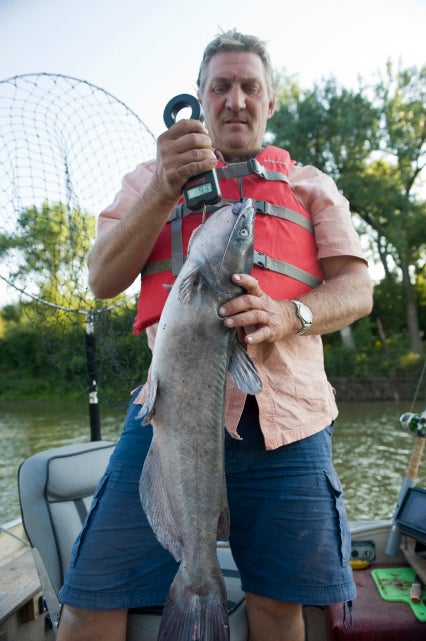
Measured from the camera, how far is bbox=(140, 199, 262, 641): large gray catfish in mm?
1968

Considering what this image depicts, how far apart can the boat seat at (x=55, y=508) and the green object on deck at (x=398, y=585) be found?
40.1 inches

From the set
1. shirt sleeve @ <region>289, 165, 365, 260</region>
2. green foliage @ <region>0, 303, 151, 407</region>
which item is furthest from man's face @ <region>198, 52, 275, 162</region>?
green foliage @ <region>0, 303, 151, 407</region>

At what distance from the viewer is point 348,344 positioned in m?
27.7

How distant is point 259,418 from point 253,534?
489mm

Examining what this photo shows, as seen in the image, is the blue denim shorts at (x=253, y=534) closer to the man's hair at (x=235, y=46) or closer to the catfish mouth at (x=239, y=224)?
the catfish mouth at (x=239, y=224)

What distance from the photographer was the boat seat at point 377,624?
3229 millimetres

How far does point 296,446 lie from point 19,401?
32189 mm

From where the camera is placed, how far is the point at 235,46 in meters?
2.54

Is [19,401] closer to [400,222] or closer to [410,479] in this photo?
[400,222]

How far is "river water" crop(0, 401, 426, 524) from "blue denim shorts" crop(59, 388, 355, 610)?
7.29m

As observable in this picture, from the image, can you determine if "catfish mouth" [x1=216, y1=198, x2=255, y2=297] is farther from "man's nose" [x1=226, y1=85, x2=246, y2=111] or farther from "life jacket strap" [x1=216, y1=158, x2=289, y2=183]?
"man's nose" [x1=226, y1=85, x2=246, y2=111]

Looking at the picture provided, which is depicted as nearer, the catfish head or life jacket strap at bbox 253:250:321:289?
the catfish head

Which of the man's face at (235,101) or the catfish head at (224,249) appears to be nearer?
the catfish head at (224,249)

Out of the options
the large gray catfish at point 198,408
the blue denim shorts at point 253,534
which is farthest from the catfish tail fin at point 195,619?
the blue denim shorts at point 253,534
